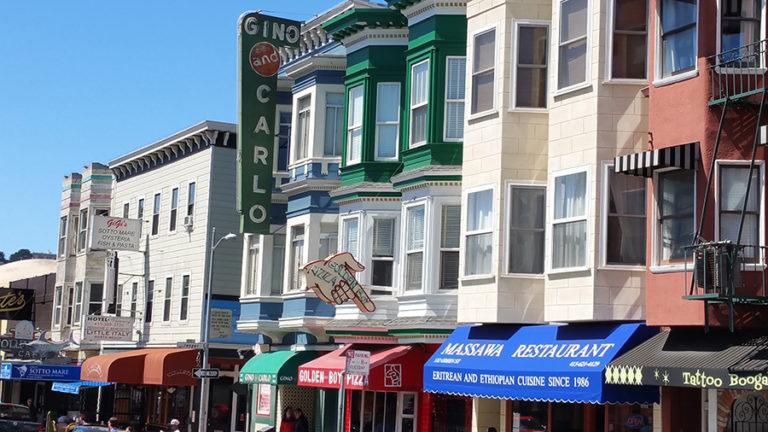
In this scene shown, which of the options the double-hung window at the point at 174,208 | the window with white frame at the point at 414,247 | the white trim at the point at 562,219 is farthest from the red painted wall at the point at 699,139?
the double-hung window at the point at 174,208

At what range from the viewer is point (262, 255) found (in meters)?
36.6

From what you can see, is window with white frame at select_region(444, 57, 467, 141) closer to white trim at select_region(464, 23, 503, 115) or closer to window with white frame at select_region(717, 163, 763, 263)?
white trim at select_region(464, 23, 503, 115)

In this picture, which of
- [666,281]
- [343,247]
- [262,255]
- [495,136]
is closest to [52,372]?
[262,255]

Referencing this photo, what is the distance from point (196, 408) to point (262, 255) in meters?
9.53

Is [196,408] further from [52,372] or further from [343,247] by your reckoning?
[343,247]

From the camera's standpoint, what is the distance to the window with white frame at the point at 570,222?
72.0 ft

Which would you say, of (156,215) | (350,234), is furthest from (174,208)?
(350,234)

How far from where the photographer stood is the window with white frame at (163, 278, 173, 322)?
149ft

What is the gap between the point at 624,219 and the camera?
21.6 m

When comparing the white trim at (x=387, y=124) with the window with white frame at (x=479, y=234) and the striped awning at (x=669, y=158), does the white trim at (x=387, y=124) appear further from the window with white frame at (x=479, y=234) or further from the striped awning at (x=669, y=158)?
the striped awning at (x=669, y=158)

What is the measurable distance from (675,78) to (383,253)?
11896 mm

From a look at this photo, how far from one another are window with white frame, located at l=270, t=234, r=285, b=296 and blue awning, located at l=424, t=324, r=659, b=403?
Answer: 11447 mm

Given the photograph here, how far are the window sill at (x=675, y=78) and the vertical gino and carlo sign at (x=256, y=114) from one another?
17.5 meters

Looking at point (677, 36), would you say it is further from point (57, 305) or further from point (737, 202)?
point (57, 305)
